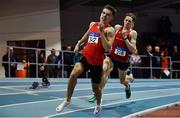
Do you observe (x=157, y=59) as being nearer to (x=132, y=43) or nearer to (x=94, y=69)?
(x=132, y=43)

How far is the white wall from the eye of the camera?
2069 centimetres

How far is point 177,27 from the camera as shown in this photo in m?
26.3

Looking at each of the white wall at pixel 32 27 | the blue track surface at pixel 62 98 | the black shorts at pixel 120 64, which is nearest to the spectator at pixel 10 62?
the blue track surface at pixel 62 98

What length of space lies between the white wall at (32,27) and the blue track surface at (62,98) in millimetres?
7775

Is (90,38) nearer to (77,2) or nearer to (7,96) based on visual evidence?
(7,96)

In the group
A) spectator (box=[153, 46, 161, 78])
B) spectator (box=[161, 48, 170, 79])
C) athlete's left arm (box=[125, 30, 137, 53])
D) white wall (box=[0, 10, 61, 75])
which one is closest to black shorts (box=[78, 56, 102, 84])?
athlete's left arm (box=[125, 30, 137, 53])

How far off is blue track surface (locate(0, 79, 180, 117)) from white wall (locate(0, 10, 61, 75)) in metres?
7.78

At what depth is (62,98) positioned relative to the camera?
9.45 m

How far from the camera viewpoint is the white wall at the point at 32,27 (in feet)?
67.9

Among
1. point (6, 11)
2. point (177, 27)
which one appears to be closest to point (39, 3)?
point (6, 11)

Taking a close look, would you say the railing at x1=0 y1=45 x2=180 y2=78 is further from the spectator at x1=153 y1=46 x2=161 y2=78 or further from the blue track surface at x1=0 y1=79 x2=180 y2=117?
the blue track surface at x1=0 y1=79 x2=180 y2=117

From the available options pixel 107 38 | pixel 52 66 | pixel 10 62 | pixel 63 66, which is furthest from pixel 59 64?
pixel 107 38

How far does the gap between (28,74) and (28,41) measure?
18.7ft

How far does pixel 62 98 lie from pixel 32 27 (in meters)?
11.9
